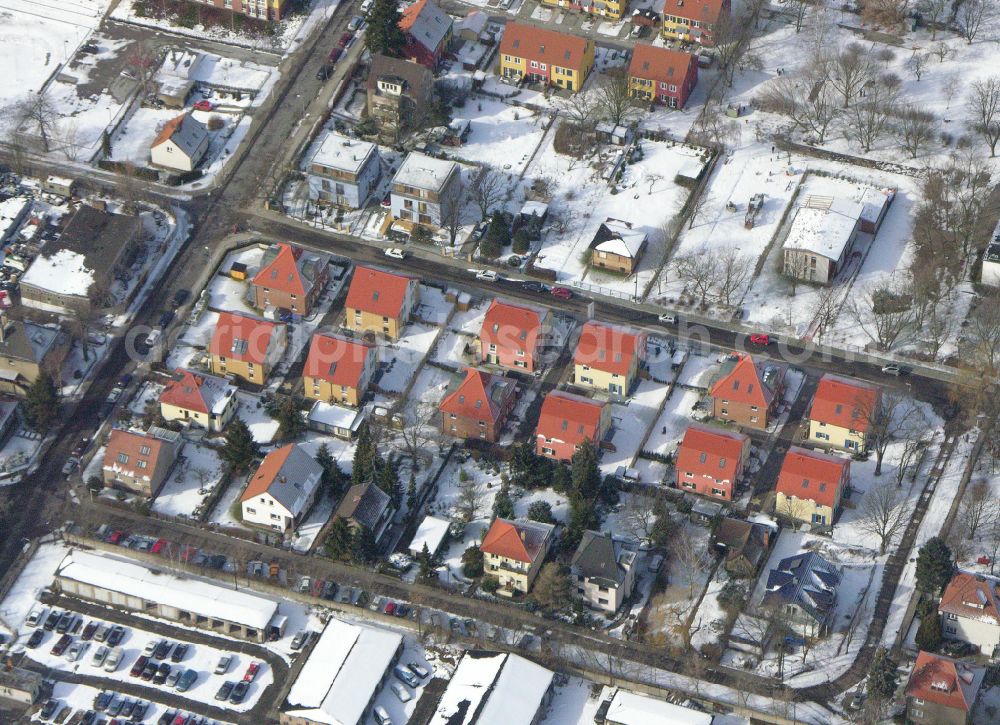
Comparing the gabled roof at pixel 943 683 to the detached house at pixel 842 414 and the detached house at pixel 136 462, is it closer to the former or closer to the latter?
the detached house at pixel 842 414

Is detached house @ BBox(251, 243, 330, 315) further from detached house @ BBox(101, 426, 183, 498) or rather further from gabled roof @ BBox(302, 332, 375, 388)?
detached house @ BBox(101, 426, 183, 498)

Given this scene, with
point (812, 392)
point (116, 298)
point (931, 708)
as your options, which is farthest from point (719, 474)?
point (116, 298)

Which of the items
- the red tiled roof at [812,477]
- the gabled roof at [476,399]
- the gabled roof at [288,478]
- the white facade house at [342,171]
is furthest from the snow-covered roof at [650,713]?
the white facade house at [342,171]

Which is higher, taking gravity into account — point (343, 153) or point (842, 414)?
point (343, 153)

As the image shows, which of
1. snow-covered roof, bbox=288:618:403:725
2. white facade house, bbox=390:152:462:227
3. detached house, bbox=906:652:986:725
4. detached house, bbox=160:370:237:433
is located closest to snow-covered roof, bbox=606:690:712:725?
detached house, bbox=906:652:986:725

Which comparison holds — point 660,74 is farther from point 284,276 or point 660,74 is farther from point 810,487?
point 810,487

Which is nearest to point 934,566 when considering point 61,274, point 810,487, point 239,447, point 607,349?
point 810,487

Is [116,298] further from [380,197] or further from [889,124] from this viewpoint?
[889,124]
